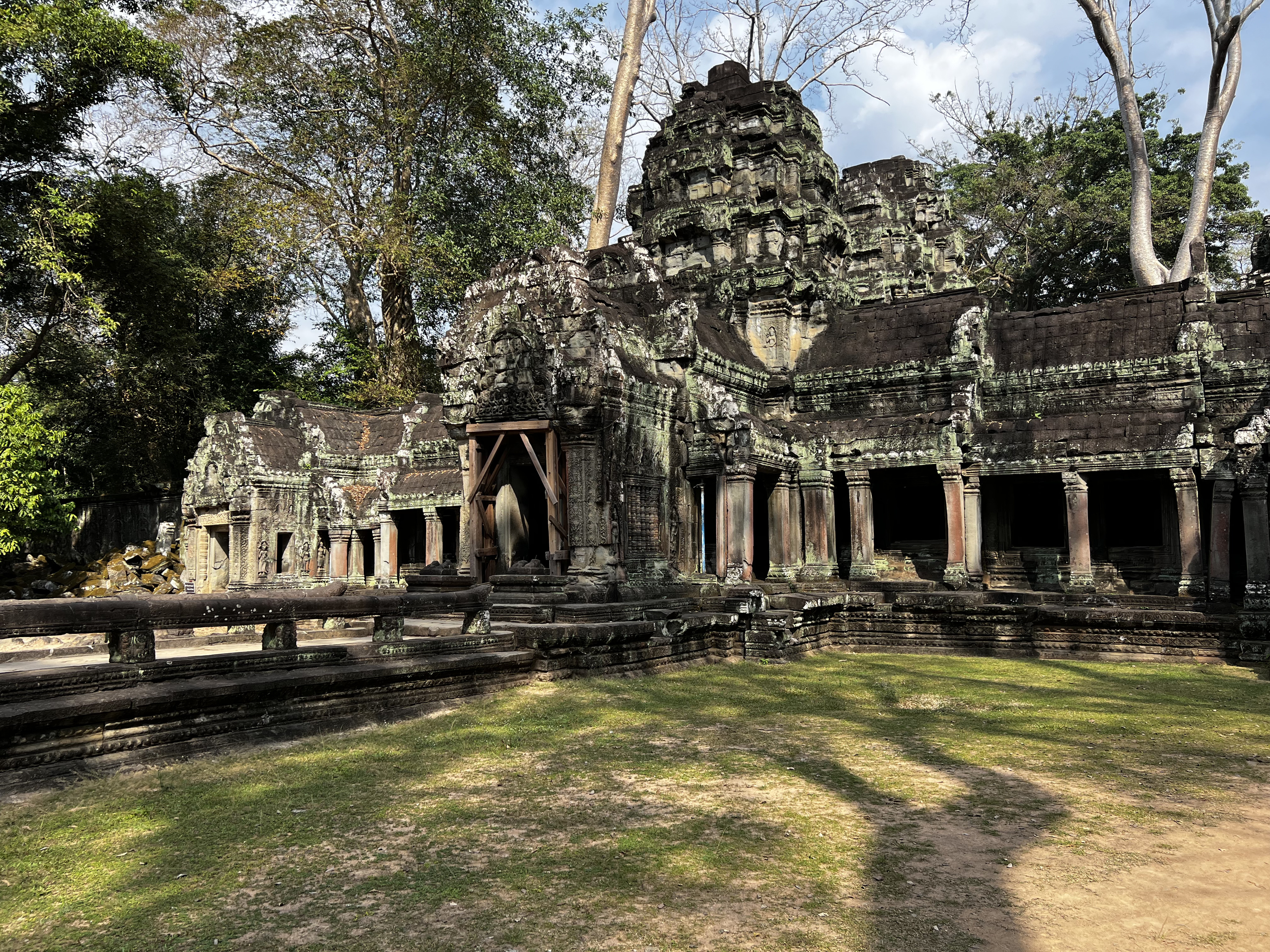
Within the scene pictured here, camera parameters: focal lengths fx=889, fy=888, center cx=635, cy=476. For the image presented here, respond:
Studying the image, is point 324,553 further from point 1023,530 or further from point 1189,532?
point 1189,532

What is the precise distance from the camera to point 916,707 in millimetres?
8219

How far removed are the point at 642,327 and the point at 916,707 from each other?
23.7 ft

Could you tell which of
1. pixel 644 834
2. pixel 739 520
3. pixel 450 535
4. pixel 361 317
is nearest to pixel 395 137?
pixel 361 317

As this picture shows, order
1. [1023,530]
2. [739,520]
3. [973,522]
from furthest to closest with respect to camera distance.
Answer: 1. [1023,530]
2. [973,522]
3. [739,520]

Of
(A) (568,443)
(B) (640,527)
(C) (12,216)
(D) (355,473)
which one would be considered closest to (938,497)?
(B) (640,527)

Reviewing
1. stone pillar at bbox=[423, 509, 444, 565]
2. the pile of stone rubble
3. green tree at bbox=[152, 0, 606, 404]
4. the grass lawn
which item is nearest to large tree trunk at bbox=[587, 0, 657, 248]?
green tree at bbox=[152, 0, 606, 404]

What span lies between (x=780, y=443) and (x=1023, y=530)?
17.0 ft

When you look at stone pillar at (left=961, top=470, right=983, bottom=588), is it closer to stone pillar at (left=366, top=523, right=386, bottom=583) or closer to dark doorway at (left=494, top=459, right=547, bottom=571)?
dark doorway at (left=494, top=459, right=547, bottom=571)

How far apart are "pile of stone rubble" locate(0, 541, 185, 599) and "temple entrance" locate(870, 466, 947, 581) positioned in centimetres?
1574

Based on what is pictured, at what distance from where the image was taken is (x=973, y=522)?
14.1 m

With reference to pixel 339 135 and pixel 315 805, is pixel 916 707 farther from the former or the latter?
pixel 339 135

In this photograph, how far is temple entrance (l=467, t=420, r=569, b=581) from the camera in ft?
39.7

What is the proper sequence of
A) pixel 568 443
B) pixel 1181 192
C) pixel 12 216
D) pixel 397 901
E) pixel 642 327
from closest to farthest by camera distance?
pixel 397 901
pixel 568 443
pixel 642 327
pixel 12 216
pixel 1181 192

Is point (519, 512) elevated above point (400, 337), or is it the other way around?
point (400, 337)
